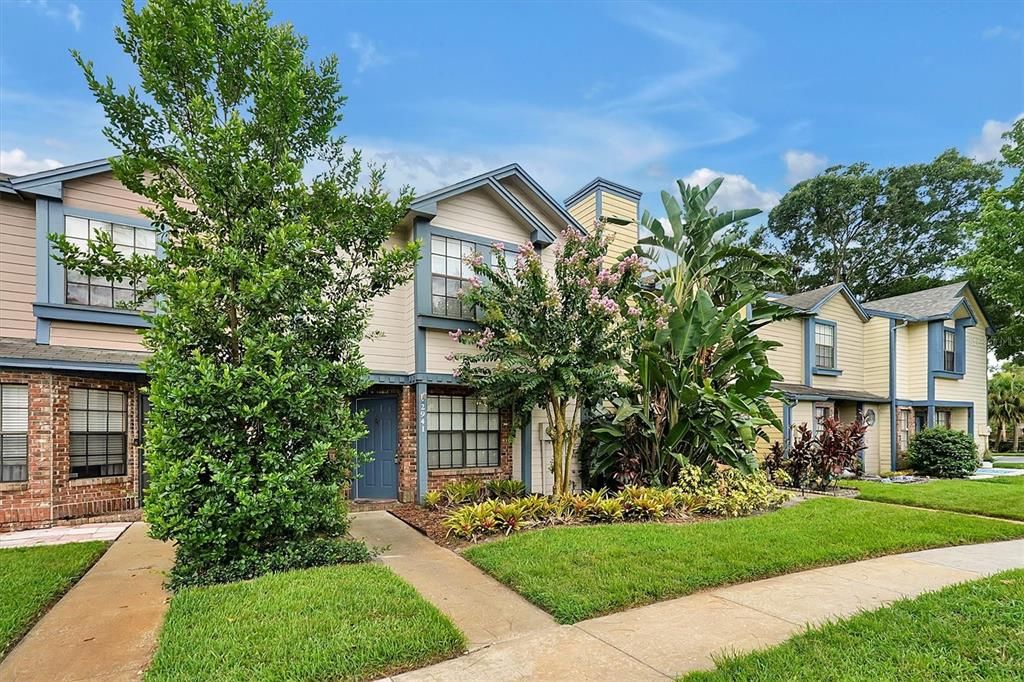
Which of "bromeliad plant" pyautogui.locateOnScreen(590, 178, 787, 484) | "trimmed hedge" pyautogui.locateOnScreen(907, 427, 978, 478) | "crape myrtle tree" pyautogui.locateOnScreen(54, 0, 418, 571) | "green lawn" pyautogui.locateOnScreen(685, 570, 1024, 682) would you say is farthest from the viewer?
"trimmed hedge" pyautogui.locateOnScreen(907, 427, 978, 478)

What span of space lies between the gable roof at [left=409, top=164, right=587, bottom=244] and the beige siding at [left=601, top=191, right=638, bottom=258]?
57.9 inches

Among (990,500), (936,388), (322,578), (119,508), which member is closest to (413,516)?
(322,578)

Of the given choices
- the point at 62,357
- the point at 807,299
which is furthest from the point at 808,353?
the point at 62,357

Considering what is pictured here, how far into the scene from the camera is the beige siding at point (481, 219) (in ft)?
34.1

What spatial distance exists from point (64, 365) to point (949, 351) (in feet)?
77.0

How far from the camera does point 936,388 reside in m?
18.1

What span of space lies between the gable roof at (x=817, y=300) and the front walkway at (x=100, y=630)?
54.4ft

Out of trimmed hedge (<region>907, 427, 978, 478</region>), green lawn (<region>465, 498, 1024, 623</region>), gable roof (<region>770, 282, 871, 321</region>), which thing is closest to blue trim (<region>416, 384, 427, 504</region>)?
green lawn (<region>465, 498, 1024, 623</region>)

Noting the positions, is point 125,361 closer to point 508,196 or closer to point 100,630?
point 100,630

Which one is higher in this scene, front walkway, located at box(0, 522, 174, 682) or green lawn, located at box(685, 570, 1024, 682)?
green lawn, located at box(685, 570, 1024, 682)

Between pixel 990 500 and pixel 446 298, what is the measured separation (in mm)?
10999

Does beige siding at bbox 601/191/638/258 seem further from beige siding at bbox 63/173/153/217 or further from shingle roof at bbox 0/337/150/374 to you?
shingle roof at bbox 0/337/150/374

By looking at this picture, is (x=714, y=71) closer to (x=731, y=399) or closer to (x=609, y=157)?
(x=609, y=157)

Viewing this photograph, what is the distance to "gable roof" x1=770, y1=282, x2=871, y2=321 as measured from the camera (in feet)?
54.4
